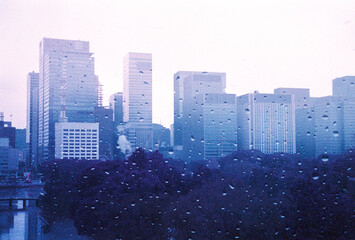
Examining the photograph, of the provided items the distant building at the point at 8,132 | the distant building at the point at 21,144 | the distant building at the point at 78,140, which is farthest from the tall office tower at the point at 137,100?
the distant building at the point at 21,144

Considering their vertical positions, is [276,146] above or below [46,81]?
below

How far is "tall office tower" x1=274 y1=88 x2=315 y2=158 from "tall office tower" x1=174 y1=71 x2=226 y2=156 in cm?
254

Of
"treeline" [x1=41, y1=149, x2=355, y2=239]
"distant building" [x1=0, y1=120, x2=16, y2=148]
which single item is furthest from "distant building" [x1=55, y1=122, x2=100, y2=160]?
"treeline" [x1=41, y1=149, x2=355, y2=239]

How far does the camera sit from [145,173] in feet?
26.8

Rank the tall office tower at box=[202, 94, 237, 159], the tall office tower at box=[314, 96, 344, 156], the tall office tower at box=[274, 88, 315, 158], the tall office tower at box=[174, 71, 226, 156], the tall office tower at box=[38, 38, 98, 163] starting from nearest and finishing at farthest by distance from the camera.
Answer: the tall office tower at box=[314, 96, 344, 156] → the tall office tower at box=[274, 88, 315, 158] → the tall office tower at box=[202, 94, 237, 159] → the tall office tower at box=[174, 71, 226, 156] → the tall office tower at box=[38, 38, 98, 163]

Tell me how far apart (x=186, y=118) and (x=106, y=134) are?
17.9ft

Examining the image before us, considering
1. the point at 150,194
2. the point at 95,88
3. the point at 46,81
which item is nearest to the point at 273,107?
the point at 150,194

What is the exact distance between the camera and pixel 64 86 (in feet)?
90.3

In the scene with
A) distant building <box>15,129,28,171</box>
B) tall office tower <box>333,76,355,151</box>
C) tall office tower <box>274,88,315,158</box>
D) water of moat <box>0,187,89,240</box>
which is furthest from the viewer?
distant building <box>15,129,28,171</box>

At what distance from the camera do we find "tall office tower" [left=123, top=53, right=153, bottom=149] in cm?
1808

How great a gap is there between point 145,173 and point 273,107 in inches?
300

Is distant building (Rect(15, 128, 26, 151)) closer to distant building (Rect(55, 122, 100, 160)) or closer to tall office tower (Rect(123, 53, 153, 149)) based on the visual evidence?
distant building (Rect(55, 122, 100, 160))

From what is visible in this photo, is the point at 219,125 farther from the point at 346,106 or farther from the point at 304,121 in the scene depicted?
the point at 346,106

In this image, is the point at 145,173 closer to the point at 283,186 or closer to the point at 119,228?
the point at 119,228
